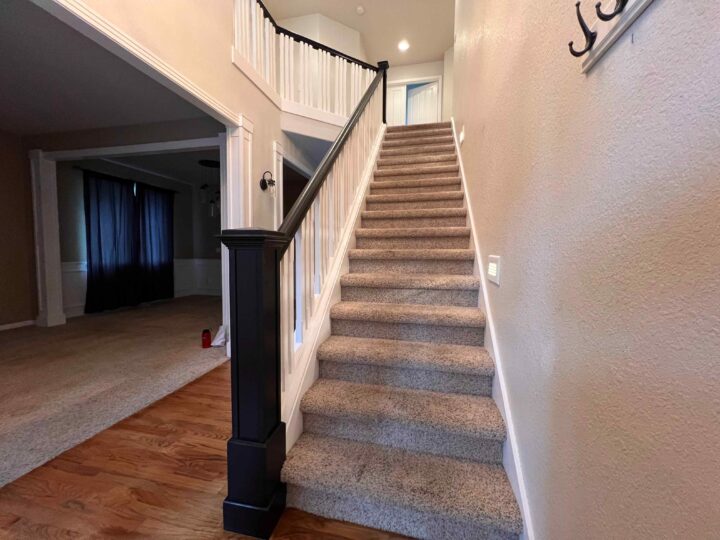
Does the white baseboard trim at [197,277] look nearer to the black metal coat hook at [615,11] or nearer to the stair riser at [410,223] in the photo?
the stair riser at [410,223]

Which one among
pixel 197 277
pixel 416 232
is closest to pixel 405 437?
pixel 416 232

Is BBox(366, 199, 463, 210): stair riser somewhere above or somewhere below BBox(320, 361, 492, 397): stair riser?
above

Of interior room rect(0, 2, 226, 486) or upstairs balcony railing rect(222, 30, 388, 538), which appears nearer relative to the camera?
upstairs balcony railing rect(222, 30, 388, 538)

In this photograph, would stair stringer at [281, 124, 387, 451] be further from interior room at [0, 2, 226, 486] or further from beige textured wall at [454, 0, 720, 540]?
interior room at [0, 2, 226, 486]

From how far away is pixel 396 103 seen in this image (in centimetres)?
638

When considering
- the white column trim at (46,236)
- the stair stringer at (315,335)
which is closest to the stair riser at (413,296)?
the stair stringer at (315,335)

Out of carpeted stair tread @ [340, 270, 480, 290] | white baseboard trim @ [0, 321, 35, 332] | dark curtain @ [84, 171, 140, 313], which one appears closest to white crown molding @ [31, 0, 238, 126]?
carpeted stair tread @ [340, 270, 480, 290]

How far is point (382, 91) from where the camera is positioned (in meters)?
3.64

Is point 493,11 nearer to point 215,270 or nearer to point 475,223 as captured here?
point 475,223

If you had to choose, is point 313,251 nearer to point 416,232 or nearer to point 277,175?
point 416,232

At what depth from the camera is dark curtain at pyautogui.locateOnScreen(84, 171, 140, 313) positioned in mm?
4348

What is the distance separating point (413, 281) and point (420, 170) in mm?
1472

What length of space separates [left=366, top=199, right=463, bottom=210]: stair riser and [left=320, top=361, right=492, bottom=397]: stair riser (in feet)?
4.87

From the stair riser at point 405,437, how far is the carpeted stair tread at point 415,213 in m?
1.54
